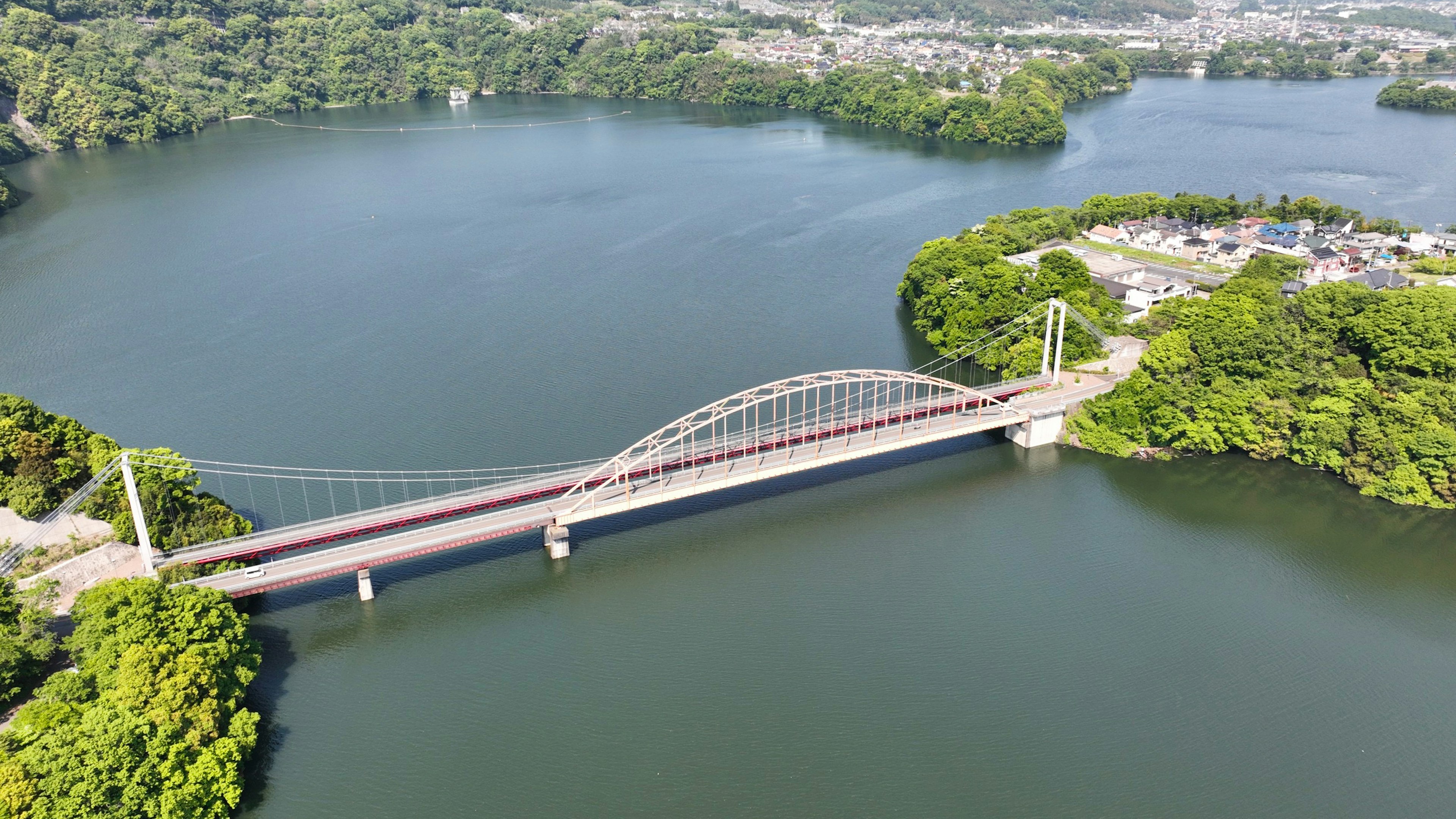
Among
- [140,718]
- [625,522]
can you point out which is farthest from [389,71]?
[140,718]

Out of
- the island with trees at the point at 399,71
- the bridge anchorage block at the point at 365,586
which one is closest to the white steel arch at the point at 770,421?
the bridge anchorage block at the point at 365,586

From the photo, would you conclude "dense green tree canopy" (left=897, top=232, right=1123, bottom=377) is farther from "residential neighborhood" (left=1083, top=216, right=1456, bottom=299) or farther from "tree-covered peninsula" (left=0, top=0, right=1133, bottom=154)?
"tree-covered peninsula" (left=0, top=0, right=1133, bottom=154)

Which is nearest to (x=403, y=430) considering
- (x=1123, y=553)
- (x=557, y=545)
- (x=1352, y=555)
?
(x=557, y=545)

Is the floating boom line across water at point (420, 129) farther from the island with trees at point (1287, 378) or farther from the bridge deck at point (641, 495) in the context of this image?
the bridge deck at point (641, 495)

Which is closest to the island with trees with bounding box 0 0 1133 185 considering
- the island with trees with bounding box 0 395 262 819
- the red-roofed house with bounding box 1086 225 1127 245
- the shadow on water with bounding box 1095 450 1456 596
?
the red-roofed house with bounding box 1086 225 1127 245

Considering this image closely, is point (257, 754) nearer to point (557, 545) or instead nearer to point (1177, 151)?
point (557, 545)

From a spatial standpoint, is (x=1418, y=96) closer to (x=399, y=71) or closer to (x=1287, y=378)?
(x=1287, y=378)
